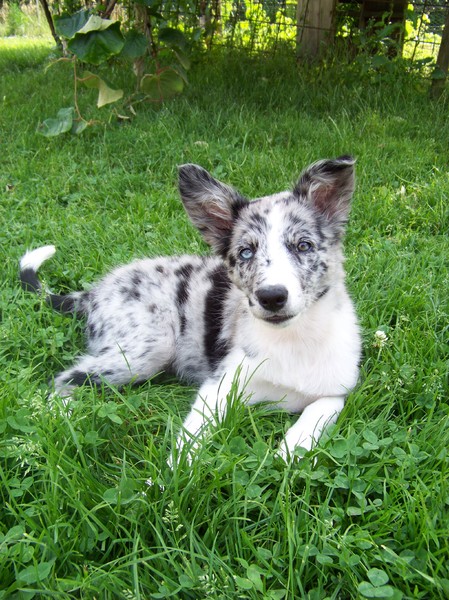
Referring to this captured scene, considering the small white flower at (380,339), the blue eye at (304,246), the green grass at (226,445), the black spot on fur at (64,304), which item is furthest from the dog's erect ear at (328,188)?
the black spot on fur at (64,304)

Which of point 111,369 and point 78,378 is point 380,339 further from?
point 78,378

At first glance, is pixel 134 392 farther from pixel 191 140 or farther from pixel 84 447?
pixel 191 140

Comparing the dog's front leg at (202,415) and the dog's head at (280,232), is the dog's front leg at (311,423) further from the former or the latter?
the dog's head at (280,232)

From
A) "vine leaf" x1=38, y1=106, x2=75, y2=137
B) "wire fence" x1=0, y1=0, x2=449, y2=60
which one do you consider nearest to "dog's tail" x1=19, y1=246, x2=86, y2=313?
"vine leaf" x1=38, y1=106, x2=75, y2=137

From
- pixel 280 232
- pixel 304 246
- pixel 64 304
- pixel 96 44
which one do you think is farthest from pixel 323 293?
pixel 96 44

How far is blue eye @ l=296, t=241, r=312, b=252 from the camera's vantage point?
2580 millimetres

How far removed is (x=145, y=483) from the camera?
6.90 feet

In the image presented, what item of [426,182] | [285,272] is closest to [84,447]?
[285,272]

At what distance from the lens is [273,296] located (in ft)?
7.63

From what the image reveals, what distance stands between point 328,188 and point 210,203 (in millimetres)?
586

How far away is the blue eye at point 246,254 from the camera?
2615mm

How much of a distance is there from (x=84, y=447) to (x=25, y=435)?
240 millimetres

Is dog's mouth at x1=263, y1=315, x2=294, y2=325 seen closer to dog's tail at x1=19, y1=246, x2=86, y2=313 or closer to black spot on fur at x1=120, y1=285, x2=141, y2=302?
black spot on fur at x1=120, y1=285, x2=141, y2=302

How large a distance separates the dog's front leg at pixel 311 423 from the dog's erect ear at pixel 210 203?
2.99ft
